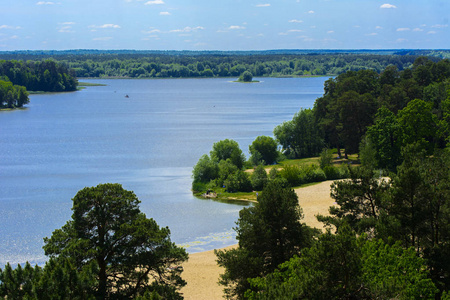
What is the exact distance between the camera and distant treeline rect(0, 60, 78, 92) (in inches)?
5650

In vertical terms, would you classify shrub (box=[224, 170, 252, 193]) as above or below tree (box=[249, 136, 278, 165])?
below

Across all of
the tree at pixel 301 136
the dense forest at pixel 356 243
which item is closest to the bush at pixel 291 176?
the tree at pixel 301 136

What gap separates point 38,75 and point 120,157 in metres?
100

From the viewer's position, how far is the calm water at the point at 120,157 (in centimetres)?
3372

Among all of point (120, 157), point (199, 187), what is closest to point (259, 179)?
point (199, 187)

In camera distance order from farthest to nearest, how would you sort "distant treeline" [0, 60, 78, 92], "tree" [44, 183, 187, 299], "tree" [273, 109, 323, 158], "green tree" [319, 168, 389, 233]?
1. "distant treeline" [0, 60, 78, 92]
2. "tree" [273, 109, 323, 158]
3. "green tree" [319, 168, 389, 233]
4. "tree" [44, 183, 187, 299]


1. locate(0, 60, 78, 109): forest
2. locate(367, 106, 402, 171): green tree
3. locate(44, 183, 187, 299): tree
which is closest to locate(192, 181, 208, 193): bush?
locate(367, 106, 402, 171): green tree

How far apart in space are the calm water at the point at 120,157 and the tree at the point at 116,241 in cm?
1323

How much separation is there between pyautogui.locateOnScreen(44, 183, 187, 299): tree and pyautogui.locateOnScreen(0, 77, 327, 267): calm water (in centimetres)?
1323

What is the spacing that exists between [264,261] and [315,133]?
40.0 meters

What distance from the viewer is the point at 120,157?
57.9 metres

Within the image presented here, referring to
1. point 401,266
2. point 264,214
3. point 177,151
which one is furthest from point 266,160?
point 401,266

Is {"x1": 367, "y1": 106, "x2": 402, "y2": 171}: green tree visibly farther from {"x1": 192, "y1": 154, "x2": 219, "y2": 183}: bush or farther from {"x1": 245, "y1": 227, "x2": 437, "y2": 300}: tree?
{"x1": 245, "y1": 227, "x2": 437, "y2": 300}: tree

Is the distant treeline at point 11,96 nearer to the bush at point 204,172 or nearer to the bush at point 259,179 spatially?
the bush at point 204,172
